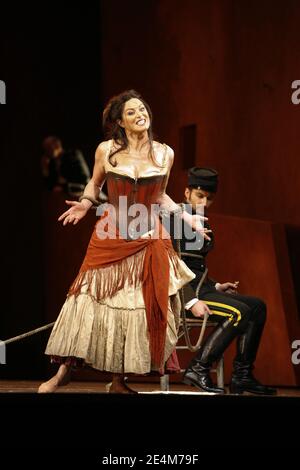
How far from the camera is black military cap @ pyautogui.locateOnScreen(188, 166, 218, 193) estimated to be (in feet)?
18.3

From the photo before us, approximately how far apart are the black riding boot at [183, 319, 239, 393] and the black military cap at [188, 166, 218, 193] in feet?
2.16

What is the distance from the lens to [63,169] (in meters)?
8.60

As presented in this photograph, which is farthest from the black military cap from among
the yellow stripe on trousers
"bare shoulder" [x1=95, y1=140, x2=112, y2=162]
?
"bare shoulder" [x1=95, y1=140, x2=112, y2=162]

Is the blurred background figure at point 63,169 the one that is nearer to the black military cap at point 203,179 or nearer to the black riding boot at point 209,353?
the black military cap at point 203,179

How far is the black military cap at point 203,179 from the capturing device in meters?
5.58

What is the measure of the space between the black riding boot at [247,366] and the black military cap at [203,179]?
682 millimetres

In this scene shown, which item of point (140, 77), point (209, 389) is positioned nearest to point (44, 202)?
point (140, 77)

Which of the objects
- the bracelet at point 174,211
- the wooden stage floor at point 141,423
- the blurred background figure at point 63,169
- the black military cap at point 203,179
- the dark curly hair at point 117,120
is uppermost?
the blurred background figure at point 63,169

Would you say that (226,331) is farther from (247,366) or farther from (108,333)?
(108,333)

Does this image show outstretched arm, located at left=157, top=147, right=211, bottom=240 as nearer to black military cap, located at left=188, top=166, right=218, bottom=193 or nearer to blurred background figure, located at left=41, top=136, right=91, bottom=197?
black military cap, located at left=188, top=166, right=218, bottom=193

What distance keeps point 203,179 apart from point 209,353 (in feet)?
2.73

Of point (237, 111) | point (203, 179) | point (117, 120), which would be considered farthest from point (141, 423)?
point (237, 111)

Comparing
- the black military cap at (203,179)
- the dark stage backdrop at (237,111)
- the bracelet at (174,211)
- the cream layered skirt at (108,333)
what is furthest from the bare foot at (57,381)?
the dark stage backdrop at (237,111)

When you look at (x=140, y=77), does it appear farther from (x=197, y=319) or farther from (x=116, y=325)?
(x=116, y=325)
